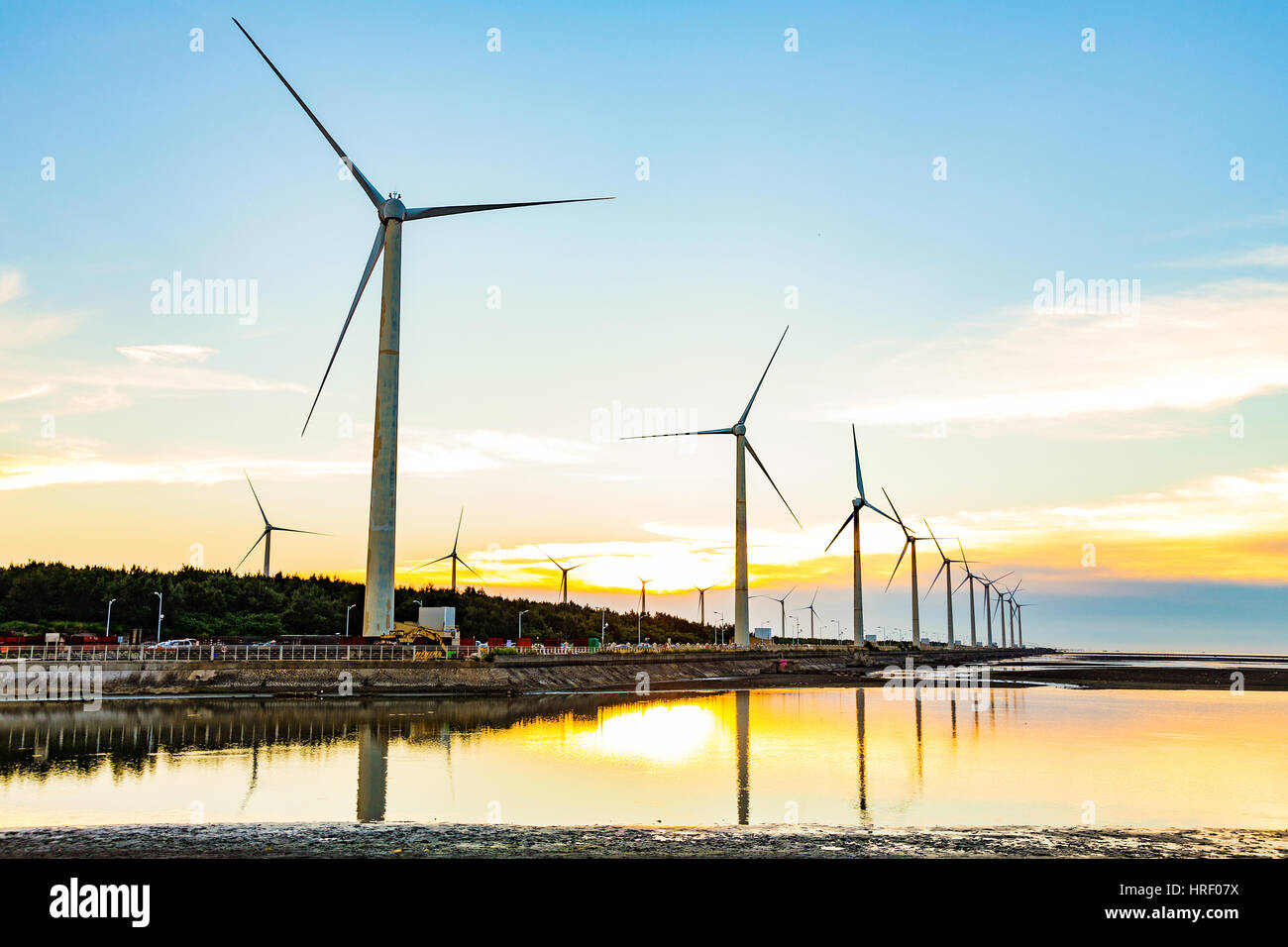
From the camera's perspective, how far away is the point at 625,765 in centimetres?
3775

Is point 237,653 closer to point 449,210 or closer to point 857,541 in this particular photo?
point 449,210

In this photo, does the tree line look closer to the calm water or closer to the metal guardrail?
the metal guardrail

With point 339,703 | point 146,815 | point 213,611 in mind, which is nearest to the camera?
point 146,815

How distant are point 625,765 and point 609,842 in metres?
19.4

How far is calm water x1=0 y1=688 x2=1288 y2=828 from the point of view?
26562mm

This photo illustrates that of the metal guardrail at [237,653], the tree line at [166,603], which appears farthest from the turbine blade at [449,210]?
the tree line at [166,603]

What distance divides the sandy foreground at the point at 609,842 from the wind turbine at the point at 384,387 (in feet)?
162

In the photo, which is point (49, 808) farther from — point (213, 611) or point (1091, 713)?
point (213, 611)

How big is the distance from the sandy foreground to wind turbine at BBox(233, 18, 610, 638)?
162 feet

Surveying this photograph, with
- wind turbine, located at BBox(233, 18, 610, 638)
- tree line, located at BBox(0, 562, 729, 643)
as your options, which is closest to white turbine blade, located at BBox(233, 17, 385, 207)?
wind turbine, located at BBox(233, 18, 610, 638)

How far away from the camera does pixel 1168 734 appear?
51.7 meters
